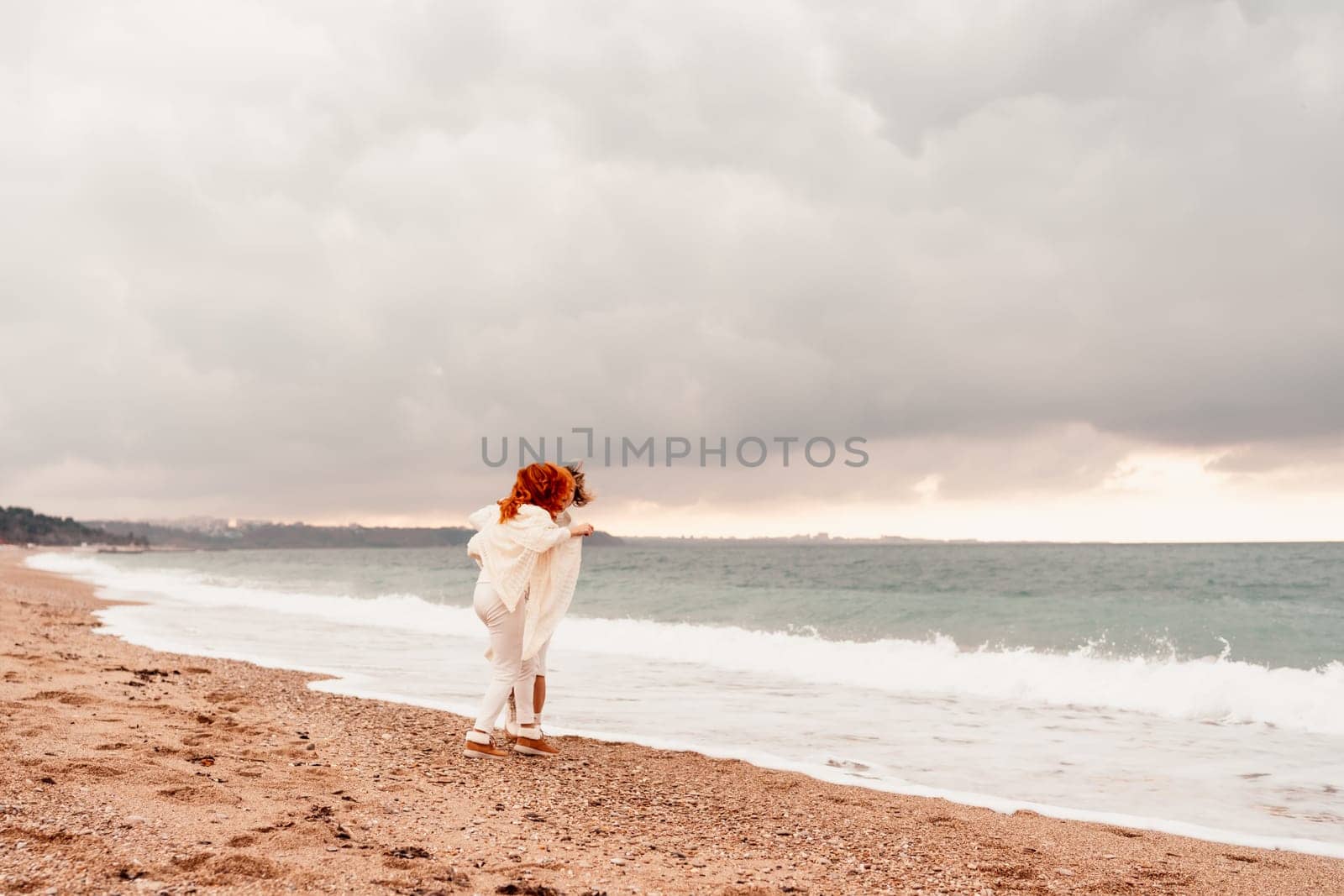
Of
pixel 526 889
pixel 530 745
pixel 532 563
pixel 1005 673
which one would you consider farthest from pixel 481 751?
pixel 1005 673

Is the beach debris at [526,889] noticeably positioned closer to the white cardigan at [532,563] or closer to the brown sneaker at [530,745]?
the white cardigan at [532,563]

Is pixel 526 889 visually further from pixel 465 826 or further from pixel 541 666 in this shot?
pixel 541 666

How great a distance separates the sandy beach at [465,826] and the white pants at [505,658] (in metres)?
0.43

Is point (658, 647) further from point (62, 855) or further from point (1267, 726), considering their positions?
point (62, 855)

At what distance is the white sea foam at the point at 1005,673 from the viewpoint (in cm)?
991

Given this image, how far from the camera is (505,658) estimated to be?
6320mm

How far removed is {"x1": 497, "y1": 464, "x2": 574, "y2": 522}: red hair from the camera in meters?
6.36

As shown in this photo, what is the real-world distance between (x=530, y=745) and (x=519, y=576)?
1.27 metres

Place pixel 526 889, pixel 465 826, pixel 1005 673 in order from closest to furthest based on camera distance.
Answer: pixel 526 889, pixel 465 826, pixel 1005 673

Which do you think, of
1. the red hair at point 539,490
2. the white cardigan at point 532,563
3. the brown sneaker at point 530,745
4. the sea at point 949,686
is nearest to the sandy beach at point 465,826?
the brown sneaker at point 530,745

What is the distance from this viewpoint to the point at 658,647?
16.2m

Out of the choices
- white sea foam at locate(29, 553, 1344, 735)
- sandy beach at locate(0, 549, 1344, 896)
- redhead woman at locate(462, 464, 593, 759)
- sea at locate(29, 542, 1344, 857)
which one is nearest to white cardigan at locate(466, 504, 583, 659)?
redhead woman at locate(462, 464, 593, 759)

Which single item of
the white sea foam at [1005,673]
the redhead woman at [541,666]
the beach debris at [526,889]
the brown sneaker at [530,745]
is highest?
the redhead woman at [541,666]

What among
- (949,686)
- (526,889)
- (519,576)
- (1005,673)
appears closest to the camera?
(526,889)
